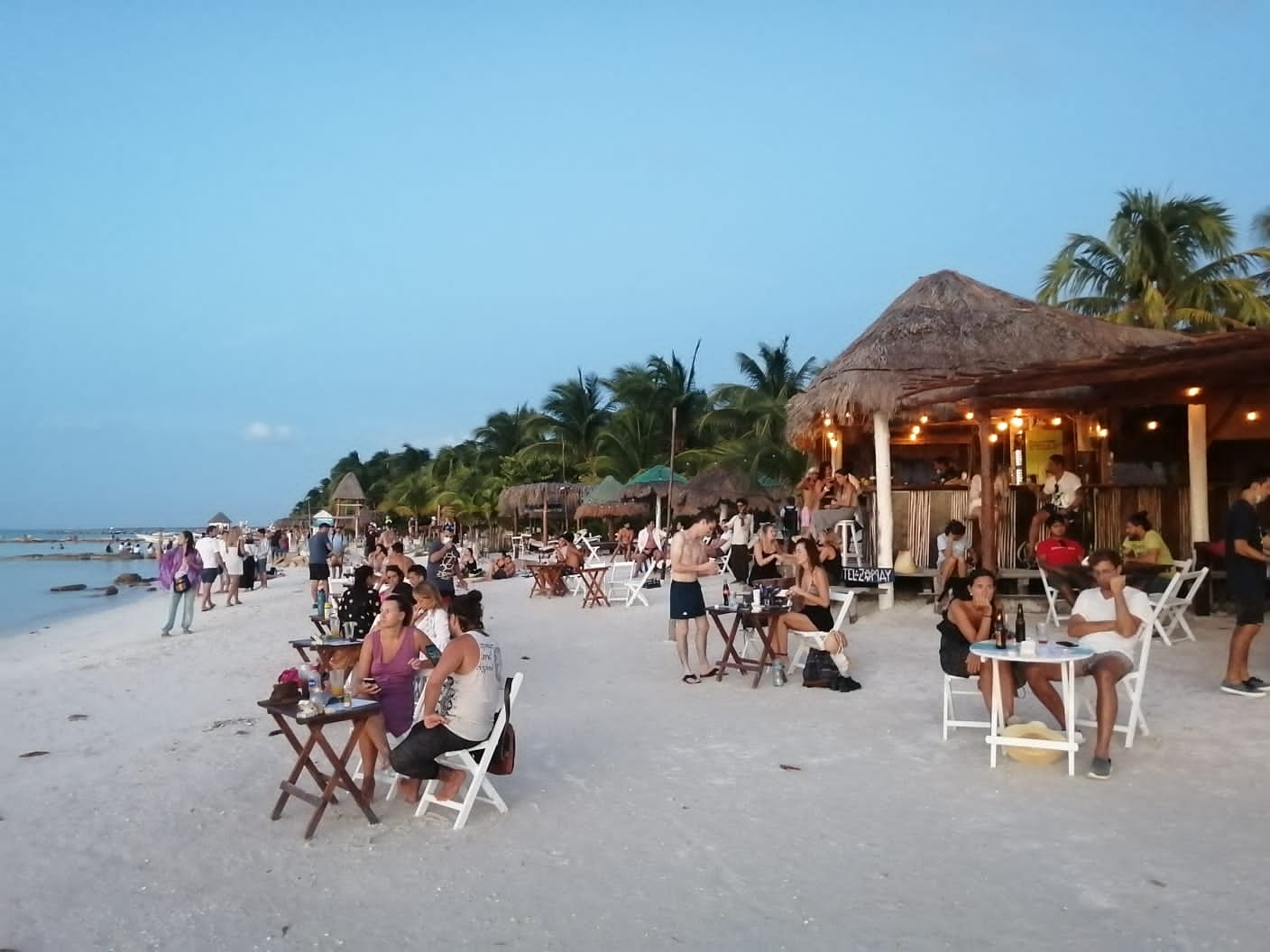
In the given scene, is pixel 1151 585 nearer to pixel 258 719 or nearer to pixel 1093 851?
pixel 1093 851

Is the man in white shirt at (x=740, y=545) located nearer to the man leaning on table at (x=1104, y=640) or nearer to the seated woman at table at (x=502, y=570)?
the seated woman at table at (x=502, y=570)

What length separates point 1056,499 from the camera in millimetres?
11266

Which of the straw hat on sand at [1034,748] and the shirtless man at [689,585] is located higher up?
the shirtless man at [689,585]

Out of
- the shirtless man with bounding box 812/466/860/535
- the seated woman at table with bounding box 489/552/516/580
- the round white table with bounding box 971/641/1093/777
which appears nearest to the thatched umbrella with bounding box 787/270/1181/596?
the shirtless man with bounding box 812/466/860/535

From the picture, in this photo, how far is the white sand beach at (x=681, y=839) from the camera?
11.3 feet

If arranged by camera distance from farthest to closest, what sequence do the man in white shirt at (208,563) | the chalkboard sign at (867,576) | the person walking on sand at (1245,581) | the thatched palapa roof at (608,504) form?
the thatched palapa roof at (608,504) → the man in white shirt at (208,563) → the chalkboard sign at (867,576) → the person walking on sand at (1245,581)

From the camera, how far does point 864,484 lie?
1337cm

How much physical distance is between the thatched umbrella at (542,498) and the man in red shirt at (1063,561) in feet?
66.8

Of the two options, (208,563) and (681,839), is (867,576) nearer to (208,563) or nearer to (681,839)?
(681,839)

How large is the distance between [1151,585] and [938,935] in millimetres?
6367

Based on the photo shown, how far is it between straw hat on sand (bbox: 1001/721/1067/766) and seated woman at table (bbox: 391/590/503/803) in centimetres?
284

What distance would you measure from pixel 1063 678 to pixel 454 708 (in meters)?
3.22

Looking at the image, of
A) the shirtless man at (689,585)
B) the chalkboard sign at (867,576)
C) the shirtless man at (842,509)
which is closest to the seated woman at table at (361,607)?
the shirtless man at (689,585)

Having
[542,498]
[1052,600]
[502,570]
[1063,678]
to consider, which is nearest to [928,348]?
[1052,600]
